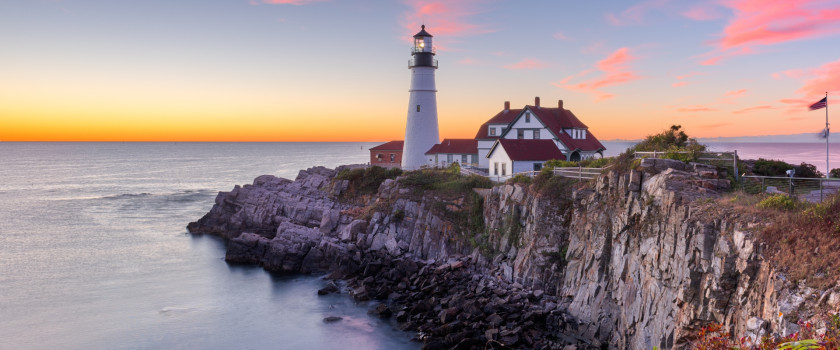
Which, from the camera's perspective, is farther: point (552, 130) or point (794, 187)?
point (552, 130)

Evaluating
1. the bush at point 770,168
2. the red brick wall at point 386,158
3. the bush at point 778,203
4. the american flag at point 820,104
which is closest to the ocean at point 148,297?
the bush at point 770,168

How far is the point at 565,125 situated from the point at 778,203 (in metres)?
32.5

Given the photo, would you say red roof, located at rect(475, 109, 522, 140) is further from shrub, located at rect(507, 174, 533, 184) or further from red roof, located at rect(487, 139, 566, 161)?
shrub, located at rect(507, 174, 533, 184)

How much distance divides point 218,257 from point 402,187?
1386cm

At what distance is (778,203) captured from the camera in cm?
1609

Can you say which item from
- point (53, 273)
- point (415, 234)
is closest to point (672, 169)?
point (415, 234)

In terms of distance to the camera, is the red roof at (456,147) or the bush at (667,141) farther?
the red roof at (456,147)

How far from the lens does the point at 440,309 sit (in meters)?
25.4

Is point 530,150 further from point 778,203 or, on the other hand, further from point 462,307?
point 778,203

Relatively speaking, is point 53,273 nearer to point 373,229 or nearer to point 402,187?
point 373,229

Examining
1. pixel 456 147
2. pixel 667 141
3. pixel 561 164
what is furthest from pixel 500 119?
pixel 667 141

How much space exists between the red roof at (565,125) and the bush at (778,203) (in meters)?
28.7

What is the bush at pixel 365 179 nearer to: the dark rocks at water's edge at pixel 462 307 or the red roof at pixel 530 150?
the red roof at pixel 530 150

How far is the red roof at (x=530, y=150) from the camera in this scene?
131 ft
